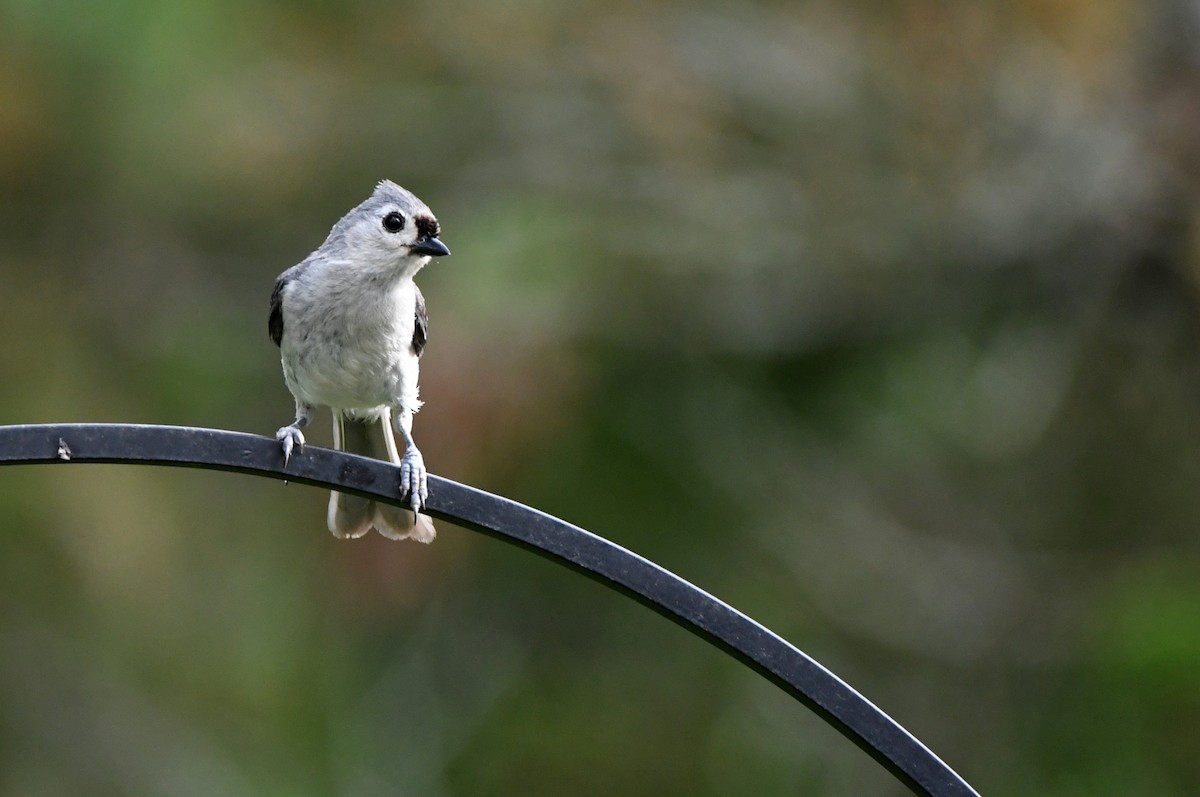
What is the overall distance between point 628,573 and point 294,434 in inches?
31.3

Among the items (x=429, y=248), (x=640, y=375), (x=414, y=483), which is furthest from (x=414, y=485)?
(x=640, y=375)

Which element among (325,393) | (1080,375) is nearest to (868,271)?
(1080,375)

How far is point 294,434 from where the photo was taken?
2414 millimetres

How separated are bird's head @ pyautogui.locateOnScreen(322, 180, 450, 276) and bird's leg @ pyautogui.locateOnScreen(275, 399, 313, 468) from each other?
1.11ft

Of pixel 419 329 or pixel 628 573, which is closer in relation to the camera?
pixel 628 573

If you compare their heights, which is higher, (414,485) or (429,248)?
(429,248)

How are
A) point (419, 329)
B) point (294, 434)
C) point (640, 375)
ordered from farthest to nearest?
1. point (640, 375)
2. point (419, 329)
3. point (294, 434)

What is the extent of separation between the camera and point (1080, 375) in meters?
4.68

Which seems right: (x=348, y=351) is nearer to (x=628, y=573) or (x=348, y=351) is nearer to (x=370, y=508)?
(x=370, y=508)

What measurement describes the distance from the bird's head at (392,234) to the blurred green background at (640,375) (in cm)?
100

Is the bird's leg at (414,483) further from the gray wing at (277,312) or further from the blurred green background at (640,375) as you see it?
the blurred green background at (640,375)

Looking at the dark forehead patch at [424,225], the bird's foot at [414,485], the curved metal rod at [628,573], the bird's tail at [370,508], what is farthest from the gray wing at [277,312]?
the curved metal rod at [628,573]

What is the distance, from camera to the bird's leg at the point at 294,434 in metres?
1.97

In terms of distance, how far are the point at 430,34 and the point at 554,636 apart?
7.07 ft
